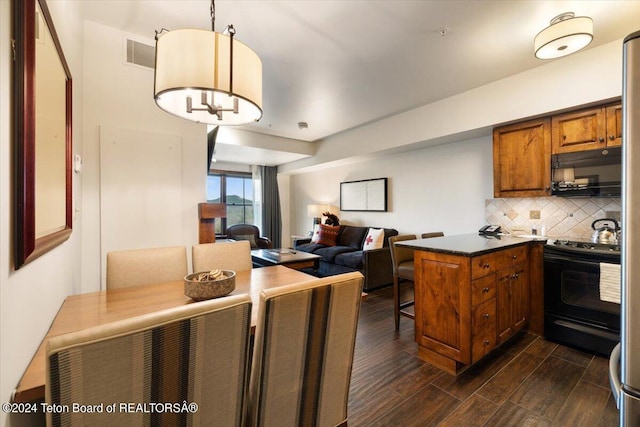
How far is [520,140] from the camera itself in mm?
2867

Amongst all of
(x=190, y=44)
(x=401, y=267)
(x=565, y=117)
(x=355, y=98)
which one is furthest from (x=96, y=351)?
(x=565, y=117)

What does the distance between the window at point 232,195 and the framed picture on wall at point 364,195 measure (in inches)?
102

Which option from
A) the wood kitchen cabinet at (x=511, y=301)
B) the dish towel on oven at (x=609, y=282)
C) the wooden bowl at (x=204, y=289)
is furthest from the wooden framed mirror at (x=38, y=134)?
the dish towel on oven at (x=609, y=282)

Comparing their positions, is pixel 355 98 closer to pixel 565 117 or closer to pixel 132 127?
pixel 565 117

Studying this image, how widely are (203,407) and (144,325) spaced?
332 mm

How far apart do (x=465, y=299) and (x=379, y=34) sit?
214 cm

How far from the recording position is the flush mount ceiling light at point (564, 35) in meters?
1.79

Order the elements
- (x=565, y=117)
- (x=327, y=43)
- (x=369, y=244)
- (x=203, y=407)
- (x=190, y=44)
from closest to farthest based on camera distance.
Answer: (x=203, y=407), (x=190, y=44), (x=327, y=43), (x=565, y=117), (x=369, y=244)

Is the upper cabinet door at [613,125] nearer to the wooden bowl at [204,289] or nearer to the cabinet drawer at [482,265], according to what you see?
the cabinet drawer at [482,265]

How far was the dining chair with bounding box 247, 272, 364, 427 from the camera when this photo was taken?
0.92 m

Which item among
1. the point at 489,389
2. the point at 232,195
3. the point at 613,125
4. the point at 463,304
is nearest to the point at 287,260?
the point at 463,304

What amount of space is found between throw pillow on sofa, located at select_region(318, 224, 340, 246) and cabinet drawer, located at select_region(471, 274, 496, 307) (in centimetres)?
327

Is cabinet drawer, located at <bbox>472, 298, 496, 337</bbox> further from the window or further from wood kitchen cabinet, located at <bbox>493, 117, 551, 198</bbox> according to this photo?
the window

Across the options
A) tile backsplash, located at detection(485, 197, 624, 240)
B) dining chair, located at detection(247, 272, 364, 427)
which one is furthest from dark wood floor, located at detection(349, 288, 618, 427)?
tile backsplash, located at detection(485, 197, 624, 240)
